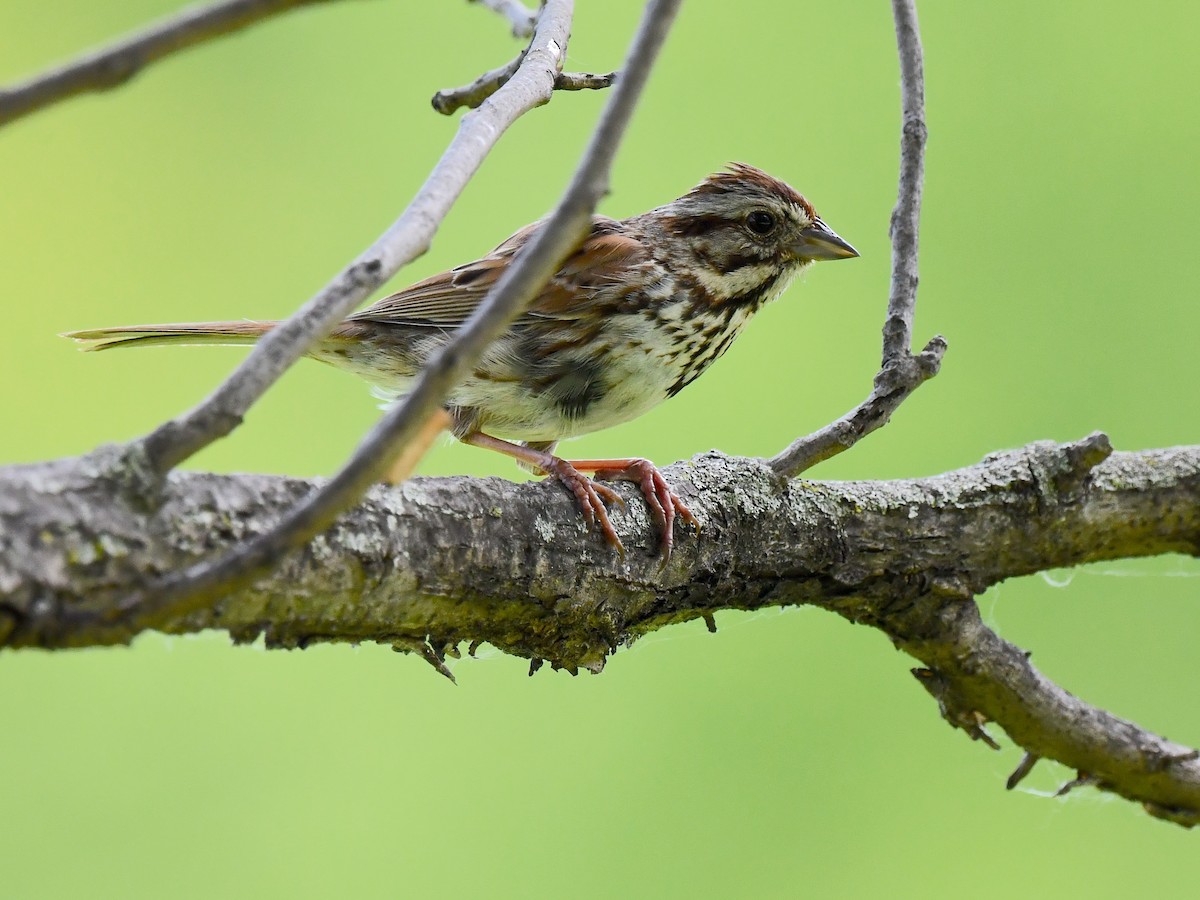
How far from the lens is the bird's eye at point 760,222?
2.84 m

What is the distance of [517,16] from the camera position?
2580 millimetres

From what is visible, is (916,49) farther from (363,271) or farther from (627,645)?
(363,271)

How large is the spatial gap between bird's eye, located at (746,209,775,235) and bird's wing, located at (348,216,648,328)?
28 centimetres

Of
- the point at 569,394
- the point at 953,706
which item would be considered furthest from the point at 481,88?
the point at 953,706

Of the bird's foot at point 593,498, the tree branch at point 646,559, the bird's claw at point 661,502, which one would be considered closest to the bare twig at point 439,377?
the tree branch at point 646,559

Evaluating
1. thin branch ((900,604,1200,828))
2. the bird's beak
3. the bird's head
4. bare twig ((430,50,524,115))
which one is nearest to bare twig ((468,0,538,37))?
bare twig ((430,50,524,115))

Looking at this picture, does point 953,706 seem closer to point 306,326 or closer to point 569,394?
point 569,394

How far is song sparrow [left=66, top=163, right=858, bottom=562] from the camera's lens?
256cm

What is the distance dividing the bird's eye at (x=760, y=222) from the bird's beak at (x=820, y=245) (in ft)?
0.25

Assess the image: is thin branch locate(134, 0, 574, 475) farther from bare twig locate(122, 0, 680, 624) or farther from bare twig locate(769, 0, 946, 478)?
Result: bare twig locate(769, 0, 946, 478)

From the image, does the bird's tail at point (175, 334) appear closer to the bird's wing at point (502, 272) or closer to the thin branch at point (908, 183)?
the bird's wing at point (502, 272)

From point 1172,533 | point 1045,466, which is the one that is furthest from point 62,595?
point 1172,533

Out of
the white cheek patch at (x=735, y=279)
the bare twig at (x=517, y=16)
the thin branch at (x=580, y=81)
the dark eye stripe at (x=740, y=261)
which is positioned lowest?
the white cheek patch at (x=735, y=279)

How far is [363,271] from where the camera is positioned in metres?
1.24
